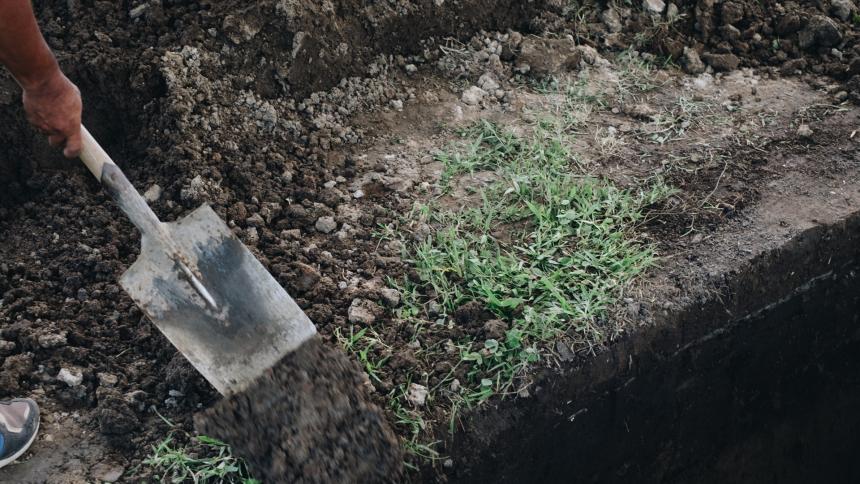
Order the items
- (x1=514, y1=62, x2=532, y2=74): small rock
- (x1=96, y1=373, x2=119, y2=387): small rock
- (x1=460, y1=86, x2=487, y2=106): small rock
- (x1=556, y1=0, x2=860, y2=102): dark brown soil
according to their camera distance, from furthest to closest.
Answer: (x1=556, y1=0, x2=860, y2=102): dark brown soil → (x1=514, y1=62, x2=532, y2=74): small rock → (x1=460, y1=86, x2=487, y2=106): small rock → (x1=96, y1=373, x2=119, y2=387): small rock

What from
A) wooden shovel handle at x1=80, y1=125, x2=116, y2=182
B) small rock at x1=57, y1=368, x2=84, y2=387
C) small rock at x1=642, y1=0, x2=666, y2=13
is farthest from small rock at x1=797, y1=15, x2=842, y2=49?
small rock at x1=57, y1=368, x2=84, y2=387

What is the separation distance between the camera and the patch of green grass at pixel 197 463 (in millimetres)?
2512

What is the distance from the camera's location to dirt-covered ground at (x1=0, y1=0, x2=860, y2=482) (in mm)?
2719

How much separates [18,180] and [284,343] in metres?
1.53

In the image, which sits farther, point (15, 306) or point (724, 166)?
point (724, 166)

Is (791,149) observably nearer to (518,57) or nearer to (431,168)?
(518,57)

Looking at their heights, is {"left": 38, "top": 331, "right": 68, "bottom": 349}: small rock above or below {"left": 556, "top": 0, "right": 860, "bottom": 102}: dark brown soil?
below

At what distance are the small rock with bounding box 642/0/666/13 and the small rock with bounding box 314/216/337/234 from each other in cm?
204

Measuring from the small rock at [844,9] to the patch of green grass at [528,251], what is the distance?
5.40ft

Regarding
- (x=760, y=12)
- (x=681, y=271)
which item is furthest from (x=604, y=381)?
(x=760, y=12)

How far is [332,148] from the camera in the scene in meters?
3.49

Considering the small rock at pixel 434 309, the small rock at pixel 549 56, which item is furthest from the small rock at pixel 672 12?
the small rock at pixel 434 309

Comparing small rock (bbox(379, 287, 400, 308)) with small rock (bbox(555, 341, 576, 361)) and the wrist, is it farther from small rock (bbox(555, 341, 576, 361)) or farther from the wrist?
the wrist

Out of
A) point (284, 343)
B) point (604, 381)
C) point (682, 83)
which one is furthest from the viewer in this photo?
point (682, 83)
